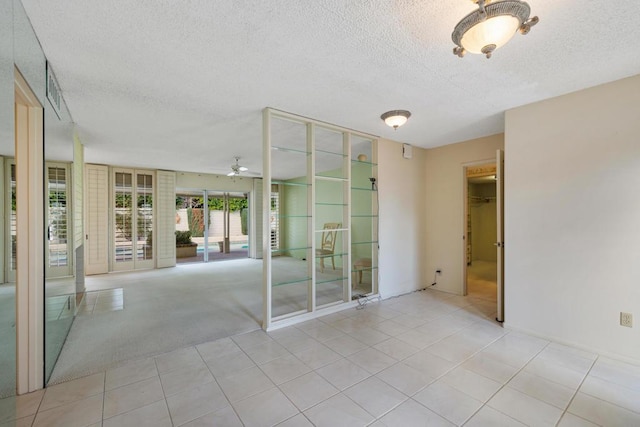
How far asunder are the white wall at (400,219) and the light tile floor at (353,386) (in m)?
1.49

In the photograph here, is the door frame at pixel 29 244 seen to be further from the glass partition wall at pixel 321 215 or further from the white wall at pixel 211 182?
the white wall at pixel 211 182

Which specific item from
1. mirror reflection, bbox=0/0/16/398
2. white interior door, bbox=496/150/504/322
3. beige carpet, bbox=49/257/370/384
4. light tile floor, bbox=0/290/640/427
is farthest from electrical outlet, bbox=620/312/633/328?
mirror reflection, bbox=0/0/16/398

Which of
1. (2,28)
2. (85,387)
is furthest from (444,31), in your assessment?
(85,387)

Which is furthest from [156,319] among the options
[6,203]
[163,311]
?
[6,203]

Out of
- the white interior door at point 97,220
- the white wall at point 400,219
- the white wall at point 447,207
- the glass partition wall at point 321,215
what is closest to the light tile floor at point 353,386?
the glass partition wall at point 321,215

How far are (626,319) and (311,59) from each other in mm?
3588

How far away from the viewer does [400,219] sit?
14.9 feet

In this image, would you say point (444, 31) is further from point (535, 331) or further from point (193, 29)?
point (535, 331)

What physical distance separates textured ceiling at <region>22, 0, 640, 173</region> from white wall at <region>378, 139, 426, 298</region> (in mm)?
908

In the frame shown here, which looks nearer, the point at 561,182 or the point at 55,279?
the point at 55,279

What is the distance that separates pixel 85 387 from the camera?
207 cm

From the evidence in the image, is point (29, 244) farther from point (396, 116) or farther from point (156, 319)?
point (396, 116)

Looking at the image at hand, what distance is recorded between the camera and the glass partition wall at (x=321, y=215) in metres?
3.34

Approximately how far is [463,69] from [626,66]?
1.34m
